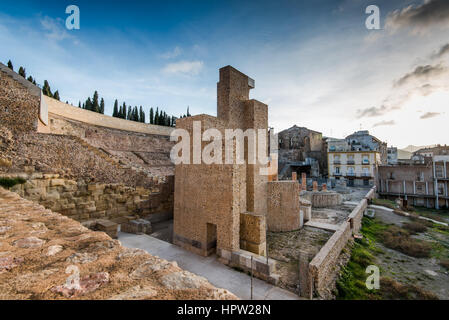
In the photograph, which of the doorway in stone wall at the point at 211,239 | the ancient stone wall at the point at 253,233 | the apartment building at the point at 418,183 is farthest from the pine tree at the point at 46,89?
the apartment building at the point at 418,183

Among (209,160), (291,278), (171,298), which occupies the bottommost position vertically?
(291,278)

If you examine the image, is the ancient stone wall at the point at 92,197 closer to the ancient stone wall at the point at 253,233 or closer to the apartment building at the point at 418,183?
the ancient stone wall at the point at 253,233

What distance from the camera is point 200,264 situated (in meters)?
7.07

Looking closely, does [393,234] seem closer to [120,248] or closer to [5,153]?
[120,248]

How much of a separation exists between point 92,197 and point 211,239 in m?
6.69

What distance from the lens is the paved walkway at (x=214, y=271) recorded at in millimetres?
5632

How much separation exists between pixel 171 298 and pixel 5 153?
13.0 metres

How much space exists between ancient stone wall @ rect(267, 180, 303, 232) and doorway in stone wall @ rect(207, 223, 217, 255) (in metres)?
3.95

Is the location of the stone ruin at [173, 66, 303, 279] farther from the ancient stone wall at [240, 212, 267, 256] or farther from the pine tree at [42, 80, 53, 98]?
the pine tree at [42, 80, 53, 98]

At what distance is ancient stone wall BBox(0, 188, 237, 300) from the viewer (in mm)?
1520
